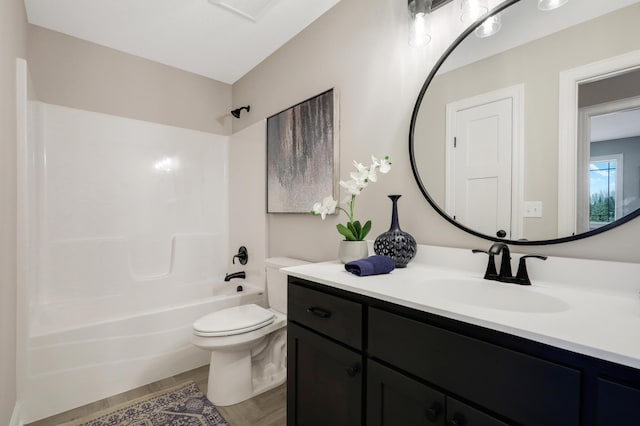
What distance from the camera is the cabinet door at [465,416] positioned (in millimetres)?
673

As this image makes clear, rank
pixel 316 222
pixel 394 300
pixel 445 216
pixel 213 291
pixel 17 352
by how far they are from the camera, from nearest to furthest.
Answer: pixel 394 300, pixel 445 216, pixel 17 352, pixel 316 222, pixel 213 291

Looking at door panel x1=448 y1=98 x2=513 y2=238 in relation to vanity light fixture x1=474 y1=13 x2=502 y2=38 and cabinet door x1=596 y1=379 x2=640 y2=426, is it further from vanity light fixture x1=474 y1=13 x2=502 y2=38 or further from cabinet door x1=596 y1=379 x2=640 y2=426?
cabinet door x1=596 y1=379 x2=640 y2=426

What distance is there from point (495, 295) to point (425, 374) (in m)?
0.43

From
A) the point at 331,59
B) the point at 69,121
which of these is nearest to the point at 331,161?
the point at 331,59

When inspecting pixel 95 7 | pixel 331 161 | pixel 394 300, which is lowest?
pixel 394 300

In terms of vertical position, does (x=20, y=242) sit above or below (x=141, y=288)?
above

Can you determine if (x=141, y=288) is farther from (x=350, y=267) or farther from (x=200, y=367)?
(x=350, y=267)

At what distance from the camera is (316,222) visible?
6.52 ft

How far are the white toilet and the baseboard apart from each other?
889mm

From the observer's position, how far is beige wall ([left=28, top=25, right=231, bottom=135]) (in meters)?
2.12

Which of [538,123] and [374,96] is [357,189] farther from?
[538,123]

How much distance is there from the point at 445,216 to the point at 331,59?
122 centimetres

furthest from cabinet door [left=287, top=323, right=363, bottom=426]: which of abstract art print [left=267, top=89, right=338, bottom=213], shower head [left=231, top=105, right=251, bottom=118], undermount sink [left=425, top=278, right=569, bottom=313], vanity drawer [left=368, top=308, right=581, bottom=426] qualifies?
shower head [left=231, top=105, right=251, bottom=118]

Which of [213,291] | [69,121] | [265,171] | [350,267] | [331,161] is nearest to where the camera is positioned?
[350,267]
